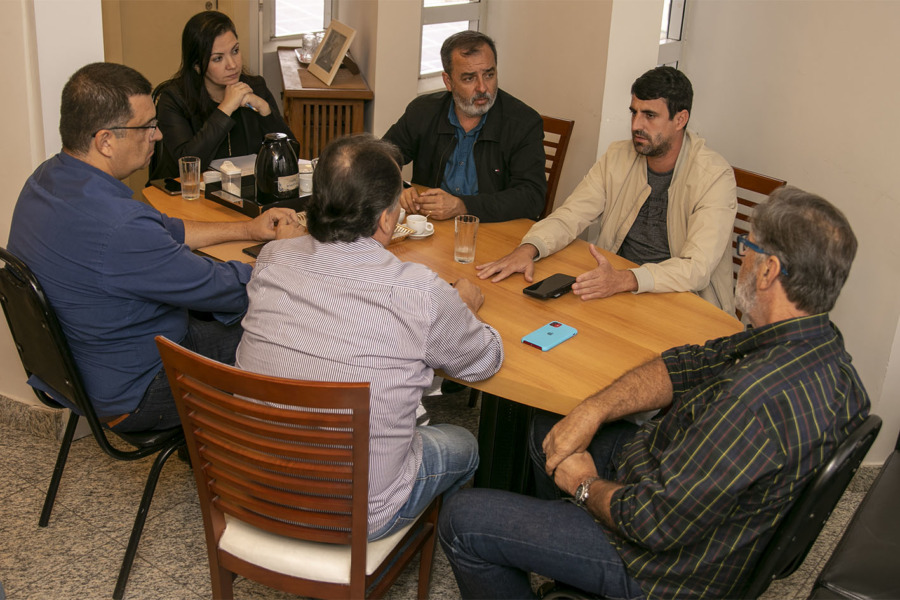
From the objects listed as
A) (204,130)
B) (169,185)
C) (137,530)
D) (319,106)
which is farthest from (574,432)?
(319,106)

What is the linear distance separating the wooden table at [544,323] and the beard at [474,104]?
721mm

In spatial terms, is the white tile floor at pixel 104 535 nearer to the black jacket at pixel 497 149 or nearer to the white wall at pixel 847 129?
the white wall at pixel 847 129

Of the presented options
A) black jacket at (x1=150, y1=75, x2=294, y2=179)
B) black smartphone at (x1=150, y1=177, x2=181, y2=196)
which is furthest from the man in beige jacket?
black jacket at (x1=150, y1=75, x2=294, y2=179)

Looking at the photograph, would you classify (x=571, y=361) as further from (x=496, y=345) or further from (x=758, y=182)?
(x=758, y=182)

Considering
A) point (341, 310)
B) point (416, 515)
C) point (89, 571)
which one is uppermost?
point (341, 310)

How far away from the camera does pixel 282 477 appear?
161cm

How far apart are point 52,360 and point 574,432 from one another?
1.28 meters

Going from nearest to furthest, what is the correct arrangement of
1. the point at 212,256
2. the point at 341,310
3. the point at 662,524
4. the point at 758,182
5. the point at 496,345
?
the point at 662,524 < the point at 341,310 < the point at 496,345 < the point at 212,256 < the point at 758,182

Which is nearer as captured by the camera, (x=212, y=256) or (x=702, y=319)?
(x=702, y=319)

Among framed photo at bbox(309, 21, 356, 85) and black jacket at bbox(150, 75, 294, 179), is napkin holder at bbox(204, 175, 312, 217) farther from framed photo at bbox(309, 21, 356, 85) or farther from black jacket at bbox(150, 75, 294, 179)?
framed photo at bbox(309, 21, 356, 85)

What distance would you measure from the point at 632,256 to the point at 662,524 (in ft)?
5.20

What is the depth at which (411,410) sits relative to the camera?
69.2 inches

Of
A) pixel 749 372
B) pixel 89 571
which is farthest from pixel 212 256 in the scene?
pixel 749 372

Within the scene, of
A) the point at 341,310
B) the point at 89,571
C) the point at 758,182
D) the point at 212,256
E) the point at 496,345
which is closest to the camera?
the point at 341,310
